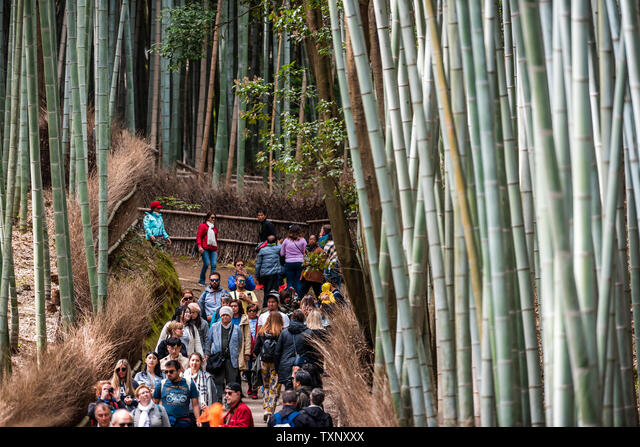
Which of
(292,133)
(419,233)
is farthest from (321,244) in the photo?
(419,233)

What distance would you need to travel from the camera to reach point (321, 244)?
340 inches

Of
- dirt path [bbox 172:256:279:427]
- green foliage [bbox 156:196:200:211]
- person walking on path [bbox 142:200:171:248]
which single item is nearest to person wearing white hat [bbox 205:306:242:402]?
dirt path [bbox 172:256:279:427]

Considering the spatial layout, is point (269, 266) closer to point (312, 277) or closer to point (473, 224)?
point (312, 277)

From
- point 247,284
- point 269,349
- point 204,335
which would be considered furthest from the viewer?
point 247,284

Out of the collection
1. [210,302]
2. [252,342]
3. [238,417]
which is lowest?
[238,417]

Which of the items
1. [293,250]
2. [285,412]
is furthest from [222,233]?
[285,412]

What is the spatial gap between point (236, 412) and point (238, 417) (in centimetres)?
3

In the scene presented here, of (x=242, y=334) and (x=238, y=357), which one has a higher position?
(x=242, y=334)

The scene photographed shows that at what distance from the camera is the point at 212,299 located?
6.39m

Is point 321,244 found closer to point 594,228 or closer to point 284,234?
point 284,234

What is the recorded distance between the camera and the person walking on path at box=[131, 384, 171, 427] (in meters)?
3.86

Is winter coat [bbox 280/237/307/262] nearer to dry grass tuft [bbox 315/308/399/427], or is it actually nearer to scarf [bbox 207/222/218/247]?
scarf [bbox 207/222/218/247]

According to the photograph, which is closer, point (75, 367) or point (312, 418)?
point (312, 418)

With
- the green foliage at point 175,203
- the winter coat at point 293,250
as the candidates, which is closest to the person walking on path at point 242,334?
the winter coat at point 293,250
